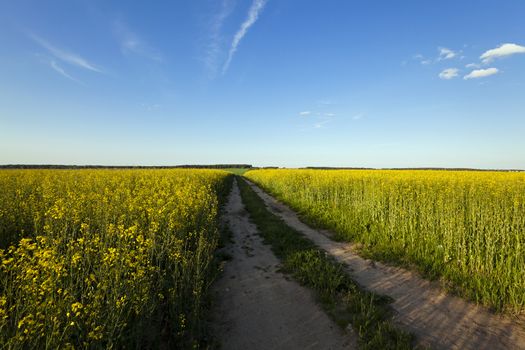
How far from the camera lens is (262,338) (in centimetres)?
471

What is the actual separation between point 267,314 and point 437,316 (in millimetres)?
3296

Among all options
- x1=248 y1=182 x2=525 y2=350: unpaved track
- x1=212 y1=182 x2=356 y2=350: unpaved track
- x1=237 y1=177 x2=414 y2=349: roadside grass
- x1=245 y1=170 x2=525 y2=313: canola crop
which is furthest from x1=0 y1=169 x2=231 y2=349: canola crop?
x1=245 y1=170 x2=525 y2=313: canola crop

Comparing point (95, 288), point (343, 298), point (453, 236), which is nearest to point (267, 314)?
point (343, 298)

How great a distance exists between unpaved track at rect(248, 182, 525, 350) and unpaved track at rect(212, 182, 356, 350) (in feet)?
4.96

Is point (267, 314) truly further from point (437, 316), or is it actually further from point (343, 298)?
point (437, 316)

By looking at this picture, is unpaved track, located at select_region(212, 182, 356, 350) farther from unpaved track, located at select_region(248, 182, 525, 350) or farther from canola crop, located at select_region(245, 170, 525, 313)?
canola crop, located at select_region(245, 170, 525, 313)

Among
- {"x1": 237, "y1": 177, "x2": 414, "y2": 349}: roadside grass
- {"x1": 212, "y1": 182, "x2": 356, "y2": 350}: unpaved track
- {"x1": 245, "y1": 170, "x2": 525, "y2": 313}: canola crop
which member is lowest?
{"x1": 212, "y1": 182, "x2": 356, "y2": 350}: unpaved track

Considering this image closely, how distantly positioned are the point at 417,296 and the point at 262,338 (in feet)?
12.3

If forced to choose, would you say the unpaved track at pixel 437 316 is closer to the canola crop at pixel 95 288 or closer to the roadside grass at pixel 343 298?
the roadside grass at pixel 343 298

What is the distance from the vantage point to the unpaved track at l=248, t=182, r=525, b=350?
461cm

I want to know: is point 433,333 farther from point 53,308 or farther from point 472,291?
point 53,308

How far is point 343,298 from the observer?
5.92m

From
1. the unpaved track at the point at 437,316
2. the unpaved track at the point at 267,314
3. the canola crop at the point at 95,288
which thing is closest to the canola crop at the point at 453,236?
the unpaved track at the point at 437,316

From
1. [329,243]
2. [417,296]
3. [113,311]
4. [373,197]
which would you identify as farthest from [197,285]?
[373,197]
